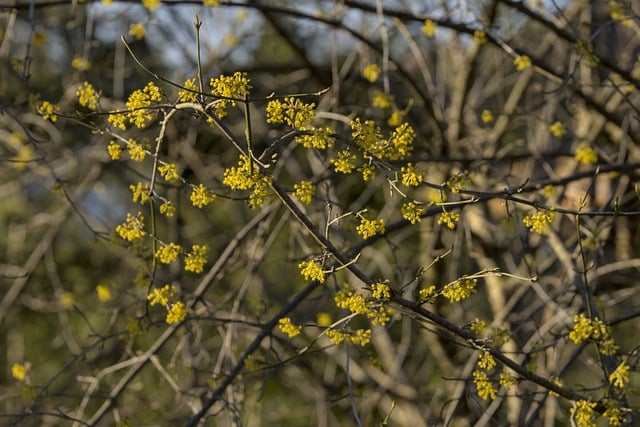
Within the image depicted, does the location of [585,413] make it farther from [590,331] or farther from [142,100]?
[142,100]

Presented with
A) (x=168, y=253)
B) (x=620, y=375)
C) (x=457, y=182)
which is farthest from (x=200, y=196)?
(x=620, y=375)

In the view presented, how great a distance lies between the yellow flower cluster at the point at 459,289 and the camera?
1.93m

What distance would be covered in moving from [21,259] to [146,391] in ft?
5.13

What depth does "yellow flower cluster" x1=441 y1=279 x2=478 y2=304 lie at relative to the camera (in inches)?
75.9

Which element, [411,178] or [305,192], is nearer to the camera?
[411,178]

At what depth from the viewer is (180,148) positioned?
198 inches

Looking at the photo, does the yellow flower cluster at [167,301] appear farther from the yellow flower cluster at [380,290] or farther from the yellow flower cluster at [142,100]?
the yellow flower cluster at [380,290]

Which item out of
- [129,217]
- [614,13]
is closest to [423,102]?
[614,13]

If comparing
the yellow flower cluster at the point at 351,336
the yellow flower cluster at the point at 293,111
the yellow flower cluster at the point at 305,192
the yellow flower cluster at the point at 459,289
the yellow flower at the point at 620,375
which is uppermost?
the yellow flower cluster at the point at 293,111

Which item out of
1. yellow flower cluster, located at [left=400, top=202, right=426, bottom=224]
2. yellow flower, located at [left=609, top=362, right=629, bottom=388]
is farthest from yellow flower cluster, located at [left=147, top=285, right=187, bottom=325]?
yellow flower, located at [left=609, top=362, right=629, bottom=388]

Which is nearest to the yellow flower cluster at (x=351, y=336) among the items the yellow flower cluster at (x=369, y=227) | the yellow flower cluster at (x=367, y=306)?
the yellow flower cluster at (x=367, y=306)

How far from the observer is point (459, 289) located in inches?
76.2

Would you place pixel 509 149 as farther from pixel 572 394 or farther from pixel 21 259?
pixel 21 259

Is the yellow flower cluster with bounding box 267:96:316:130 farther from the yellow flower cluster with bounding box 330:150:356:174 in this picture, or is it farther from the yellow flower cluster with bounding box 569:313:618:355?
the yellow flower cluster with bounding box 569:313:618:355
